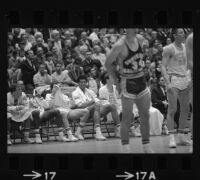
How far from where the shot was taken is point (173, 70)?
12516 mm

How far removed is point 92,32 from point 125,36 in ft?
11.9

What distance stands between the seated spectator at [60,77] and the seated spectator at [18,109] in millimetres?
813

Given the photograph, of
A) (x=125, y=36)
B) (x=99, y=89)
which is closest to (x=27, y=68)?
(x=99, y=89)

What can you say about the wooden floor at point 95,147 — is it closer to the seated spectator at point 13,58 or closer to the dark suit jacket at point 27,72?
the dark suit jacket at point 27,72

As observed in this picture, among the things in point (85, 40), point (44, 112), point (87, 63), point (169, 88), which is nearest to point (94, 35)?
point (85, 40)

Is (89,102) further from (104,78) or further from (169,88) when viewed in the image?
(169,88)

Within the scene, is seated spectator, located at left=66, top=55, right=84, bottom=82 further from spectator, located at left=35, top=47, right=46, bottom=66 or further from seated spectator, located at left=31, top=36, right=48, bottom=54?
seated spectator, located at left=31, top=36, right=48, bottom=54

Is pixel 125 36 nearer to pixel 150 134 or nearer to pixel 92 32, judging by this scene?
pixel 150 134

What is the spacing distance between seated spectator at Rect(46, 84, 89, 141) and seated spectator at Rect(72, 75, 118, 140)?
120 millimetres

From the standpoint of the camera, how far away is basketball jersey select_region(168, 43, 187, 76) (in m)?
12.4

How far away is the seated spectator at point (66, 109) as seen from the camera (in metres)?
13.4
